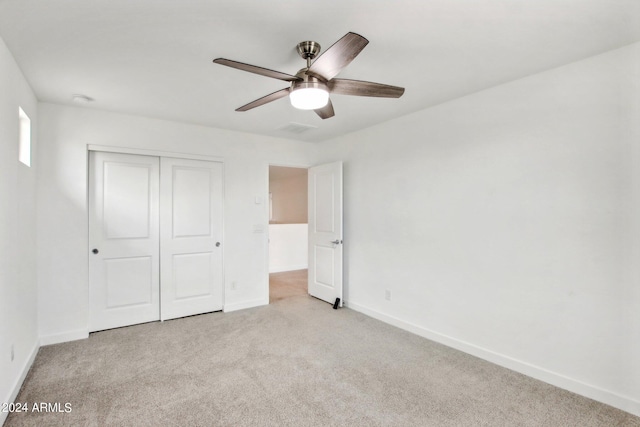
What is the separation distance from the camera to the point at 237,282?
432 cm

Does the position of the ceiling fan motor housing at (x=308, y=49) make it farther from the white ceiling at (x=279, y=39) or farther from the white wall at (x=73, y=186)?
the white wall at (x=73, y=186)

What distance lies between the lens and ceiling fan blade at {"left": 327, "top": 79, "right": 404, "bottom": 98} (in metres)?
2.01

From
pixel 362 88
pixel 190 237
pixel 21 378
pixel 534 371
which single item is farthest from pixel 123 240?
pixel 534 371

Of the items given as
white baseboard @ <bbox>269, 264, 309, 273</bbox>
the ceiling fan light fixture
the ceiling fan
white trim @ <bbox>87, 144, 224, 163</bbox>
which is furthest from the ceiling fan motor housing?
white baseboard @ <bbox>269, 264, 309, 273</bbox>

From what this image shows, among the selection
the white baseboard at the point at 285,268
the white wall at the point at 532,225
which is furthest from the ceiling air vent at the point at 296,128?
the white baseboard at the point at 285,268

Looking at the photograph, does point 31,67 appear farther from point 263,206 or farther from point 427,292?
point 427,292

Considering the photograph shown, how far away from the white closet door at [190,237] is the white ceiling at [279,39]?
1207 millimetres

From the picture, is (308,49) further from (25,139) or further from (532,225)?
(25,139)

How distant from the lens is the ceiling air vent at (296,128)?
13.0ft

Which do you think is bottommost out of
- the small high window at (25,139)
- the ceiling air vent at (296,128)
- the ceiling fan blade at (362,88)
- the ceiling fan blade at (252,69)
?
the small high window at (25,139)

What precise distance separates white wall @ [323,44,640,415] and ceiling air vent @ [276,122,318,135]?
3.44ft

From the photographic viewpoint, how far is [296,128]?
410cm

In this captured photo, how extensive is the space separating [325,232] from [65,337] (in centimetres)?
318

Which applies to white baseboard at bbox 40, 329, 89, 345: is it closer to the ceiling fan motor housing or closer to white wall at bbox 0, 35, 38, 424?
white wall at bbox 0, 35, 38, 424
